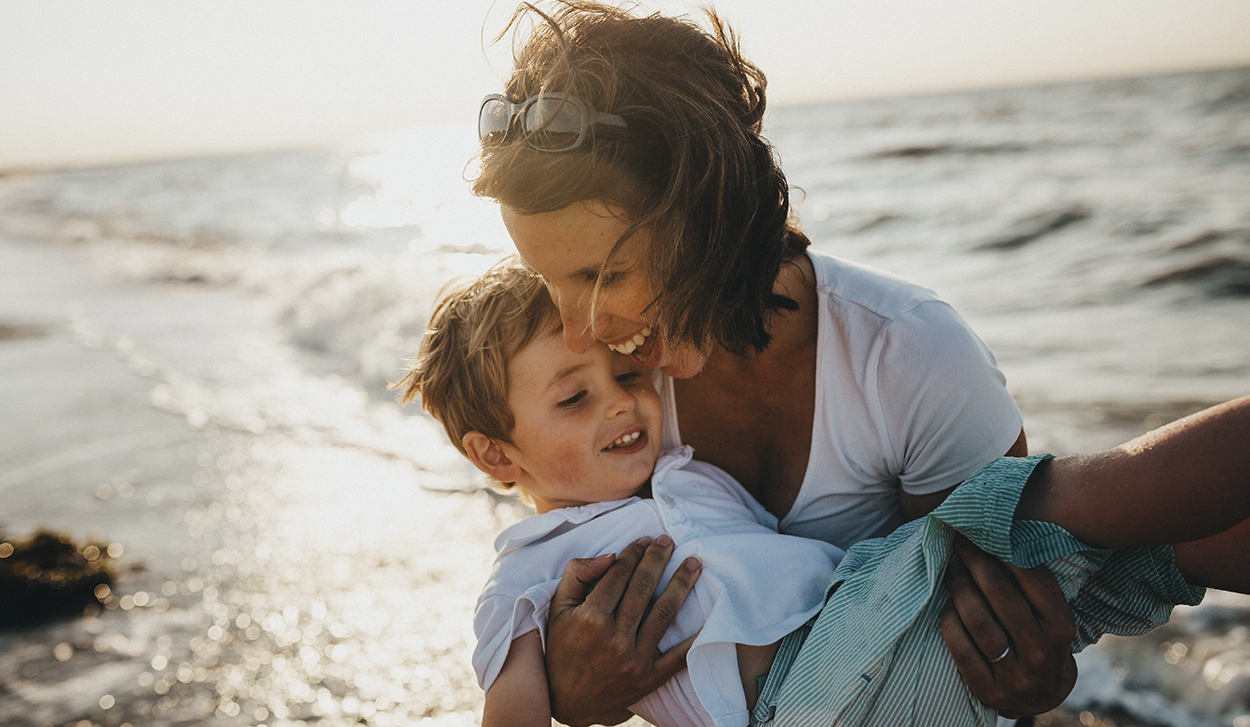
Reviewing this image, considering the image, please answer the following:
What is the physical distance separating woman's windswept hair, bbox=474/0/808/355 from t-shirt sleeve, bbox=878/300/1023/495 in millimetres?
344

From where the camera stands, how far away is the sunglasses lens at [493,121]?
1775mm

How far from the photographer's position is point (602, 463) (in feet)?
7.08

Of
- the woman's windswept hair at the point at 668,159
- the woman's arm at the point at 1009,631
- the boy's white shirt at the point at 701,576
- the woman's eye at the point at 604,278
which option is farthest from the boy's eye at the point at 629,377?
the woman's arm at the point at 1009,631

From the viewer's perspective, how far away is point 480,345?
7.20 feet

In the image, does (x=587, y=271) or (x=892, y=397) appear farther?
(x=892, y=397)

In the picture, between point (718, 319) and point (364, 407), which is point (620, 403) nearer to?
point (718, 319)

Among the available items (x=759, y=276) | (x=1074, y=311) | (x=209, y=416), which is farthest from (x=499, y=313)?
(x=1074, y=311)

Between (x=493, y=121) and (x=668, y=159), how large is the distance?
41 centimetres

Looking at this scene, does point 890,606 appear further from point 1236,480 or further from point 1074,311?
point 1074,311

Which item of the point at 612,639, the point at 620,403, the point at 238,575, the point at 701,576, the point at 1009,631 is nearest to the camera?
the point at 1009,631

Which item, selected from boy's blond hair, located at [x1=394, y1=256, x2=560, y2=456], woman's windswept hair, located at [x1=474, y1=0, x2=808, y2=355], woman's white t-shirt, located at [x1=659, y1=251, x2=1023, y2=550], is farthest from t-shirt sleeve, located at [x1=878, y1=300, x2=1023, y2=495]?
boy's blond hair, located at [x1=394, y1=256, x2=560, y2=456]

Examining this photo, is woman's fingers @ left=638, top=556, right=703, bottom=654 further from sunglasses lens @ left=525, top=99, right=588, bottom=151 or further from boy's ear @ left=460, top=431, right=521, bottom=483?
sunglasses lens @ left=525, top=99, right=588, bottom=151

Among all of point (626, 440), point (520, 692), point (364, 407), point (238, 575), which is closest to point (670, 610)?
point (520, 692)

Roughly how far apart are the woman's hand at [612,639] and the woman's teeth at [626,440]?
1.16 ft
